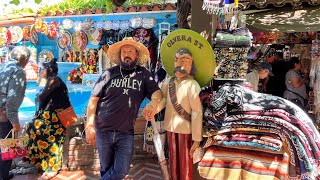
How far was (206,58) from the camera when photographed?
294cm

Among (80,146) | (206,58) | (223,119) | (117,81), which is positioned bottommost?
(80,146)

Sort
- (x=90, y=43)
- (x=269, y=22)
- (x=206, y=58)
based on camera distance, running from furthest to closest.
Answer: (x=90, y=43) → (x=269, y=22) → (x=206, y=58)

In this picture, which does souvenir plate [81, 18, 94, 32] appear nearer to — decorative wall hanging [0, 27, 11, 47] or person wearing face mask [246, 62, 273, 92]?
decorative wall hanging [0, 27, 11, 47]

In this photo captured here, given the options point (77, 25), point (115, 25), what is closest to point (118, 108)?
point (115, 25)

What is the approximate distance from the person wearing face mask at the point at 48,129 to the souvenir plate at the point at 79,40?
321 centimetres

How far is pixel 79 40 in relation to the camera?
25.3ft

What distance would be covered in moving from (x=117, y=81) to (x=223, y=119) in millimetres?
1188

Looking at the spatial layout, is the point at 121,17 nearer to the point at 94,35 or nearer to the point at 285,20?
the point at 94,35

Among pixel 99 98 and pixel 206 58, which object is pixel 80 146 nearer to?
pixel 99 98

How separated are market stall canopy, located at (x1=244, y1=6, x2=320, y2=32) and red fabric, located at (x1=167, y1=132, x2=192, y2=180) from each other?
13.7 ft

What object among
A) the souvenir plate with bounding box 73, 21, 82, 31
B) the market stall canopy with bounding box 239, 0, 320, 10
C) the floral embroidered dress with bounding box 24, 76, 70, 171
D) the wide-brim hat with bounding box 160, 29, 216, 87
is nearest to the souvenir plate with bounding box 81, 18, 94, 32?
the souvenir plate with bounding box 73, 21, 82, 31

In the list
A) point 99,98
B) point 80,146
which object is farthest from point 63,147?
point 99,98

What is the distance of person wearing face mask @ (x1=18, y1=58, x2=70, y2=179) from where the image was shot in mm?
4410

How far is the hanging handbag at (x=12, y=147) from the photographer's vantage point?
157 inches
